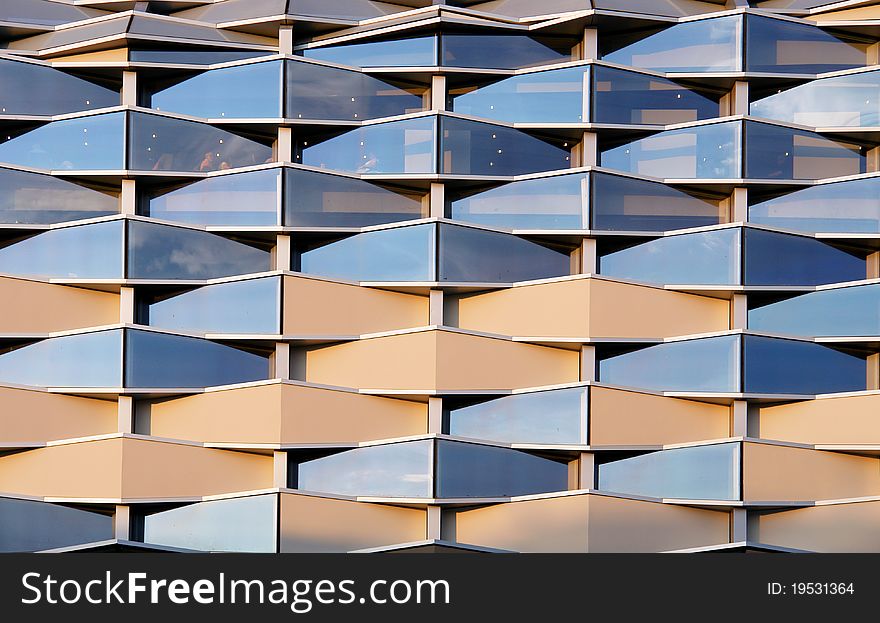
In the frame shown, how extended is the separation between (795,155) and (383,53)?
4.85m

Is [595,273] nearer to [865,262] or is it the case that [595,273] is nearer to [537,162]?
[537,162]

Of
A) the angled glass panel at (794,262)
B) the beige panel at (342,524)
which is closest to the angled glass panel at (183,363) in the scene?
the beige panel at (342,524)

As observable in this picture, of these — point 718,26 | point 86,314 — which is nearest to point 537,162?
point 718,26

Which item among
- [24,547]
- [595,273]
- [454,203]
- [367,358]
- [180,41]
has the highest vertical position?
[180,41]

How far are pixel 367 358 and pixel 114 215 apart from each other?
324cm

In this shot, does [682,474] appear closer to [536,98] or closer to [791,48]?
[536,98]

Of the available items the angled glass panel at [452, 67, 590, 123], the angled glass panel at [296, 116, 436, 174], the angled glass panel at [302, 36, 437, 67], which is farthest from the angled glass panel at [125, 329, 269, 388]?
the angled glass panel at [452, 67, 590, 123]

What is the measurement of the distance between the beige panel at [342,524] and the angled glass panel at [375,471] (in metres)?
0.19

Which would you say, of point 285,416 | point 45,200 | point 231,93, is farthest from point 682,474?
point 45,200

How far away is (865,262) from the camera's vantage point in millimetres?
10656

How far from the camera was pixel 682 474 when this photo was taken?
33.9ft

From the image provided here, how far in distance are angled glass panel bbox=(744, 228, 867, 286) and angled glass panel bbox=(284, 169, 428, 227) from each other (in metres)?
3.75

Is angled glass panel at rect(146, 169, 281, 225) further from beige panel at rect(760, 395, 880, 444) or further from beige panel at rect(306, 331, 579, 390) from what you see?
beige panel at rect(760, 395, 880, 444)

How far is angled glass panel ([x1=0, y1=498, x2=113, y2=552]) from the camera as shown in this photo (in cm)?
1007
